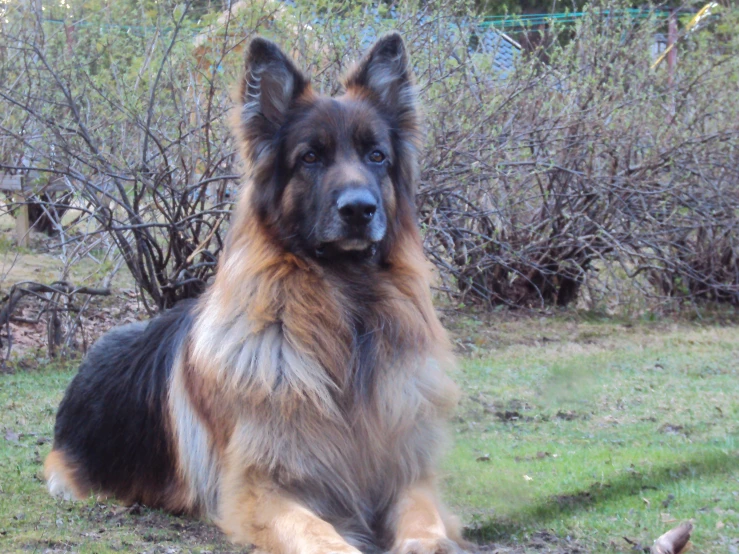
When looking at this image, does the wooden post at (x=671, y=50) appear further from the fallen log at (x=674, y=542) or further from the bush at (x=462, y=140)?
the fallen log at (x=674, y=542)

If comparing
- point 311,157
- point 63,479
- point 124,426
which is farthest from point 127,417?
point 311,157

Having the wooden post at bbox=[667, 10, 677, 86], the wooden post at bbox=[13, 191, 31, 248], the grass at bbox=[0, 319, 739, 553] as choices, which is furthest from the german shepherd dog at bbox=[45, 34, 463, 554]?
the wooden post at bbox=[667, 10, 677, 86]

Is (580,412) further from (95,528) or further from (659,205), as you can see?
(659,205)

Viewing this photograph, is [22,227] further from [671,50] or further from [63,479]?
[671,50]

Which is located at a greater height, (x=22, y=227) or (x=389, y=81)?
(x=389, y=81)

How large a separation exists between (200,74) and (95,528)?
20.0 feet

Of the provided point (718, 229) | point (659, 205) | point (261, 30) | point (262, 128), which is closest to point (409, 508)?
point (262, 128)

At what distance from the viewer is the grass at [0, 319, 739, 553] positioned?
4.50m

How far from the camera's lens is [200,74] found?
9633mm

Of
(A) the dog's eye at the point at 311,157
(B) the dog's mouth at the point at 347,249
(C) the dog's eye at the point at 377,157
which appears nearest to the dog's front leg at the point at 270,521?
(B) the dog's mouth at the point at 347,249

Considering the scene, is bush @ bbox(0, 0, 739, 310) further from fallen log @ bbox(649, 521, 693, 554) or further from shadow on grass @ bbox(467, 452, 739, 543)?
fallen log @ bbox(649, 521, 693, 554)

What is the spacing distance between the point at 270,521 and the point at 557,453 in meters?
2.58

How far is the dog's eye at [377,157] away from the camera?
194 inches

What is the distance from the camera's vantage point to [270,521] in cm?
419
